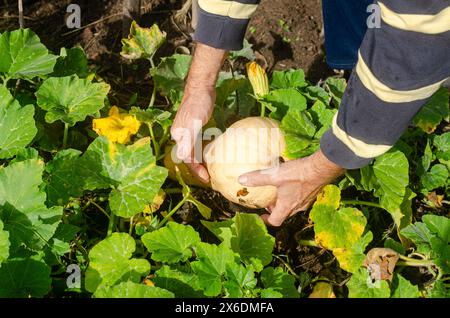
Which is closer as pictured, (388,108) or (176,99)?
(388,108)

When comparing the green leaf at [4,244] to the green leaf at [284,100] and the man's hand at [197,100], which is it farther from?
the green leaf at [284,100]

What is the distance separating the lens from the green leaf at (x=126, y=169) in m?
1.72

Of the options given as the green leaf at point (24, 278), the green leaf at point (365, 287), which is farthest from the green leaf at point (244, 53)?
the green leaf at point (24, 278)

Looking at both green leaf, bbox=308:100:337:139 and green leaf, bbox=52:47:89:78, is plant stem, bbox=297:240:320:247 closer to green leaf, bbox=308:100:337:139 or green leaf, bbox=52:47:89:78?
green leaf, bbox=308:100:337:139

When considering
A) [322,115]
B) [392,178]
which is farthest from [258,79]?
[392,178]

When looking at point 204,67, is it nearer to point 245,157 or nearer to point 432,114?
point 245,157

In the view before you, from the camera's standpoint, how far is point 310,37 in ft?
8.87

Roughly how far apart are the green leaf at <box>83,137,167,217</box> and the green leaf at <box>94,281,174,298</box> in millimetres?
313

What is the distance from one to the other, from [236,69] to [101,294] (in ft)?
4.38

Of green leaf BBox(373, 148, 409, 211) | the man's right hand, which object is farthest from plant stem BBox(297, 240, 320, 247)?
the man's right hand

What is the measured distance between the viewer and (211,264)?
1620 mm

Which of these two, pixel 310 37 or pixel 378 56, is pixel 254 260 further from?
pixel 310 37
